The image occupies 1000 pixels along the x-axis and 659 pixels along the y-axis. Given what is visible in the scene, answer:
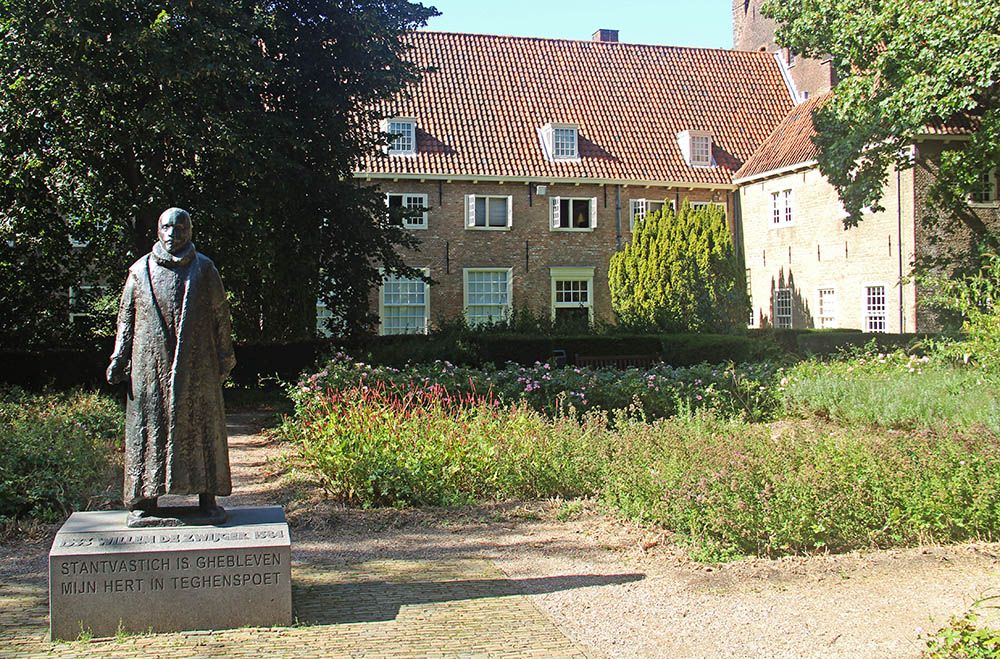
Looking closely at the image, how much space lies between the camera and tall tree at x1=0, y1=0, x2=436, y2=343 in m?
15.6

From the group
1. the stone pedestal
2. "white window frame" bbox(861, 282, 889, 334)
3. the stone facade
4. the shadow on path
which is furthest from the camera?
the stone facade

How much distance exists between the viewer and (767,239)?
31.0 m

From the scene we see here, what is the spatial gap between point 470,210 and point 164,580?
25.0 m

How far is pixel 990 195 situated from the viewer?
25859 millimetres

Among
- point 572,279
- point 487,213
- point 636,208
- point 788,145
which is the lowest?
point 572,279

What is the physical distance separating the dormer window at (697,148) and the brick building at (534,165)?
5cm

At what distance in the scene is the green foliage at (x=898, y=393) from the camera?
424 inches

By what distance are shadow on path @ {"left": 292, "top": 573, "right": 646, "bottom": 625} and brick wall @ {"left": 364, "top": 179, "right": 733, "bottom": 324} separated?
2327cm

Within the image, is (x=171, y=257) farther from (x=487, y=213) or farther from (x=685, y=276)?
(x=487, y=213)

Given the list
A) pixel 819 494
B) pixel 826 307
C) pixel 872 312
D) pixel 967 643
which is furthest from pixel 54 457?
pixel 826 307

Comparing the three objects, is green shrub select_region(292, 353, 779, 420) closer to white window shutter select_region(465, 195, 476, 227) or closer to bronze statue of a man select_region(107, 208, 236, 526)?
bronze statue of a man select_region(107, 208, 236, 526)

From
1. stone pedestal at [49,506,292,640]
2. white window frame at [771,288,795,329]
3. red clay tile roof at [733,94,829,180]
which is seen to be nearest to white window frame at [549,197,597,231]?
red clay tile roof at [733,94,829,180]

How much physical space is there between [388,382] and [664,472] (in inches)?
258

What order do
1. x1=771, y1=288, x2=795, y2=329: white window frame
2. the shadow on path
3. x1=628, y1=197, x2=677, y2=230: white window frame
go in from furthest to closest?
x1=628, y1=197, x2=677, y2=230: white window frame → x1=771, y1=288, x2=795, y2=329: white window frame → the shadow on path
